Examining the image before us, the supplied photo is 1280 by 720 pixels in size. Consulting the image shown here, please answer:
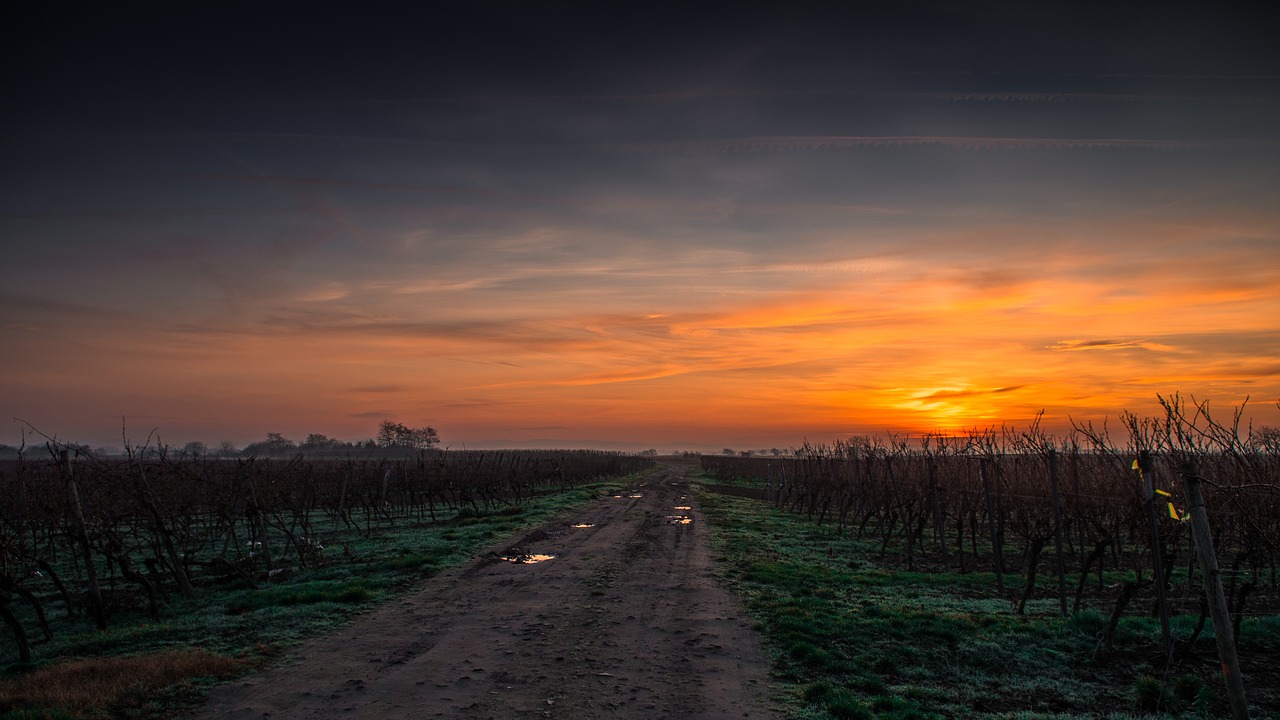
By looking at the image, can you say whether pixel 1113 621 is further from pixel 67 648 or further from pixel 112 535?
pixel 112 535

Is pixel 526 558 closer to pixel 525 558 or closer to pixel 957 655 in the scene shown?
pixel 525 558

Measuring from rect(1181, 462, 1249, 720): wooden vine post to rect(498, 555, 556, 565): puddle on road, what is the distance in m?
12.9

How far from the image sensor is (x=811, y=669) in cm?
820

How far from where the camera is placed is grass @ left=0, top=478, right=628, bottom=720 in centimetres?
691

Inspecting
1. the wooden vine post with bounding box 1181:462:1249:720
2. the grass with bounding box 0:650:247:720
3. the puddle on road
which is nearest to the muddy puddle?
the puddle on road

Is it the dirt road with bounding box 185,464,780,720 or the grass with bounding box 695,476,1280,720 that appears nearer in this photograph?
the dirt road with bounding box 185,464,780,720

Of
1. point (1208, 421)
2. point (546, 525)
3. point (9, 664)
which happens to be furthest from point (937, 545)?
point (9, 664)

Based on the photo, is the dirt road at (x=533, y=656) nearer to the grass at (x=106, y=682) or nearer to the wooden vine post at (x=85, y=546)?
the grass at (x=106, y=682)

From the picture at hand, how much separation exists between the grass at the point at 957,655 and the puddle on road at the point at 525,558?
5.30 meters

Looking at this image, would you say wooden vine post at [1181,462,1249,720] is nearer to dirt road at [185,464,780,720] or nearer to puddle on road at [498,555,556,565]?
dirt road at [185,464,780,720]

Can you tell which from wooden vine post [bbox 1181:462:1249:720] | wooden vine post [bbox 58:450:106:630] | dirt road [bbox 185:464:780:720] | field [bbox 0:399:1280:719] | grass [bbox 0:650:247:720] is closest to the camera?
wooden vine post [bbox 1181:462:1249:720]

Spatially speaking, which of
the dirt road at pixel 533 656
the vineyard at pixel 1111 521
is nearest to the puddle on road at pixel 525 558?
the dirt road at pixel 533 656

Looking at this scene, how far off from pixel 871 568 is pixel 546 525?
1194cm

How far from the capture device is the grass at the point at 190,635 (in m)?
6.91
